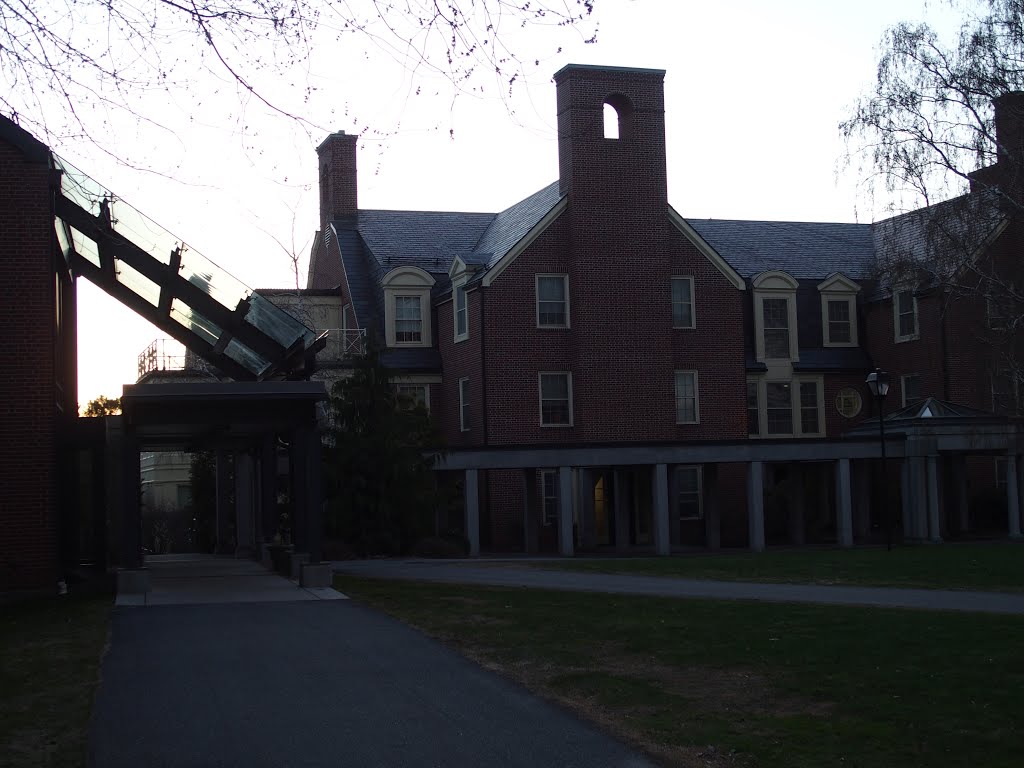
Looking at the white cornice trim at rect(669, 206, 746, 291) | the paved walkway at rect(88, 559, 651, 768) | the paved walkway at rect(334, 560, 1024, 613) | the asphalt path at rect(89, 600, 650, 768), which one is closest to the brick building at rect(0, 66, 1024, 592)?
the white cornice trim at rect(669, 206, 746, 291)

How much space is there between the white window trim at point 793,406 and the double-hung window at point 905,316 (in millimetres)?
2973

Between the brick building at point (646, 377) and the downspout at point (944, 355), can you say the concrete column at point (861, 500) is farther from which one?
the downspout at point (944, 355)

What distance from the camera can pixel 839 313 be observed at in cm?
4356

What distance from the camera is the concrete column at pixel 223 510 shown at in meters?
34.6

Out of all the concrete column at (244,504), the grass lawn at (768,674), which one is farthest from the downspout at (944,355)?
the grass lawn at (768,674)

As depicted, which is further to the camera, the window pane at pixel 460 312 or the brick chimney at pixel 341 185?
the brick chimney at pixel 341 185

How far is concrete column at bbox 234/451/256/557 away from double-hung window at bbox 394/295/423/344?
9.17 m

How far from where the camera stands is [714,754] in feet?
27.2

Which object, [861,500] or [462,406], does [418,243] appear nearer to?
[462,406]

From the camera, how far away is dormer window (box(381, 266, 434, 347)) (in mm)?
40250

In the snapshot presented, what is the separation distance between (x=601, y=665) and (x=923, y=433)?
25.2m

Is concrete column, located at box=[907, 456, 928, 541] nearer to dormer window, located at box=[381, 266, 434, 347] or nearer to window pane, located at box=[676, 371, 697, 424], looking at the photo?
window pane, located at box=[676, 371, 697, 424]

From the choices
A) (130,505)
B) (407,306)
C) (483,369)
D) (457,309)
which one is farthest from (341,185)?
(130,505)

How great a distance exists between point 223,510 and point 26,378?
52.0 ft
